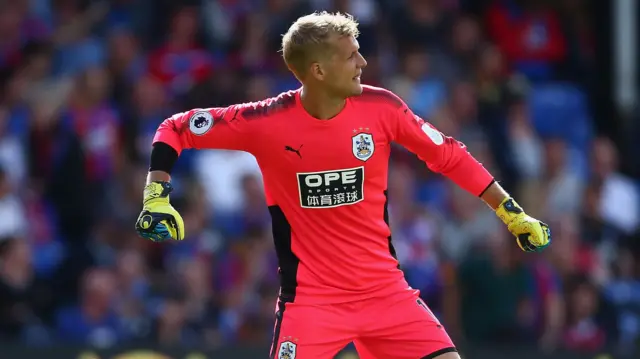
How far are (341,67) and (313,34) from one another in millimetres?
210

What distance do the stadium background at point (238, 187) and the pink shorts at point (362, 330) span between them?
128 inches

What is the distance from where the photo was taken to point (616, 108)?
42.0 feet

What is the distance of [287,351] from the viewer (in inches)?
219

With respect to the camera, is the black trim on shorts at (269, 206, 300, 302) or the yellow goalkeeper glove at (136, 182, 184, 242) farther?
the black trim on shorts at (269, 206, 300, 302)

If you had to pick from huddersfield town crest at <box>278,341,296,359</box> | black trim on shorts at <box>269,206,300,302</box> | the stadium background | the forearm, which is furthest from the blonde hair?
the stadium background

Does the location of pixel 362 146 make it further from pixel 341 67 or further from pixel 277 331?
pixel 277 331

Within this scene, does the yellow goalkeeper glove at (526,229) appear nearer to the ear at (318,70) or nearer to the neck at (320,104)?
the neck at (320,104)

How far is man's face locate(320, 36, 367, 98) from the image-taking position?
18.6 feet

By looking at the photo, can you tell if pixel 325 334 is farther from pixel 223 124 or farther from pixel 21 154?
pixel 21 154

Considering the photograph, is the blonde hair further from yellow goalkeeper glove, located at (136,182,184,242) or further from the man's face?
yellow goalkeeper glove, located at (136,182,184,242)

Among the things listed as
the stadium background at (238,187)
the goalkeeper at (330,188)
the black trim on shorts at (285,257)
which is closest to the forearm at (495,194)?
the goalkeeper at (330,188)

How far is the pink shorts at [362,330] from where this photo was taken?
18.3ft

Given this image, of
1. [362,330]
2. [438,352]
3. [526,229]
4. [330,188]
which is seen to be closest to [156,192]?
[330,188]

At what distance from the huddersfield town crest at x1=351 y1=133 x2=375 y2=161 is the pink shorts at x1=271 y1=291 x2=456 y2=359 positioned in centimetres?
71
